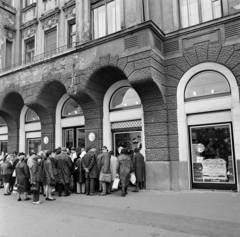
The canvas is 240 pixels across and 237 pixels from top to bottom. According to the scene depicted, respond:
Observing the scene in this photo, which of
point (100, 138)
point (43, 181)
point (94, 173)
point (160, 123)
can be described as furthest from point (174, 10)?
point (43, 181)

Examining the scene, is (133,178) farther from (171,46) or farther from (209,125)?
(171,46)

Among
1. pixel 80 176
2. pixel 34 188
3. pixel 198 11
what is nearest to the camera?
pixel 34 188

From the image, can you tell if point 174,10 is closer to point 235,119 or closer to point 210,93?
point 210,93

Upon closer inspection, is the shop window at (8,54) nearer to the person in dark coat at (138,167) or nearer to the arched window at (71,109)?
the arched window at (71,109)

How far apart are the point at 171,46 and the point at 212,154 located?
16.4 feet

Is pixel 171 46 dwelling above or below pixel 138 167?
above

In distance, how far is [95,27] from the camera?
40.7 feet

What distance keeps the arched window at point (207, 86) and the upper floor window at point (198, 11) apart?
7.91 ft

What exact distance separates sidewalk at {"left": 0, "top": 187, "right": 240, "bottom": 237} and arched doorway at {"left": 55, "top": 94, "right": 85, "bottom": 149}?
4.79m

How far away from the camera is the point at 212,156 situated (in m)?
9.62

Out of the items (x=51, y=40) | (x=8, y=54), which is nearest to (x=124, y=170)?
(x=51, y=40)

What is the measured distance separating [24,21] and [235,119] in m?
15.3

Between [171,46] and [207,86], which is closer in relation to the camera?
[207,86]

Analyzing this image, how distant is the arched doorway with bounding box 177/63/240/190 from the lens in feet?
30.2
